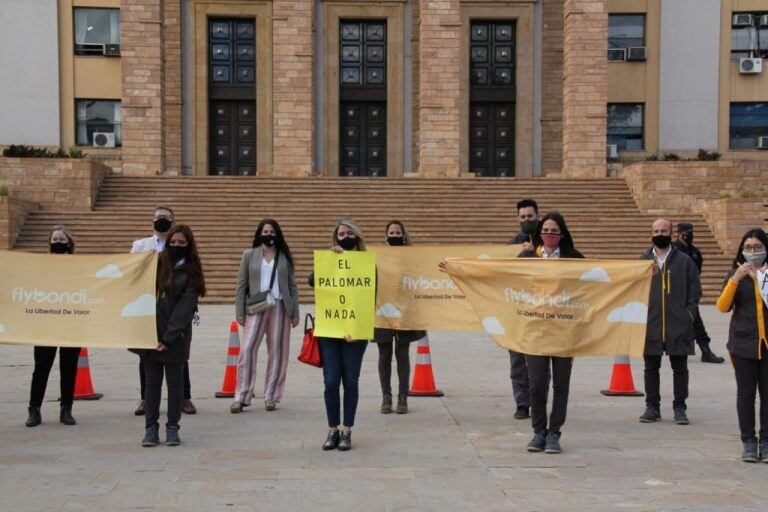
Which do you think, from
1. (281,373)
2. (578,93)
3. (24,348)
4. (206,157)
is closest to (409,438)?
(281,373)

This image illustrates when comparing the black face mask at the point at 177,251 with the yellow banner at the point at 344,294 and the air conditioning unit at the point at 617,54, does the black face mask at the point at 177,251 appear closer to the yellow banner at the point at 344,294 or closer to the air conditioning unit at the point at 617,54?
the yellow banner at the point at 344,294

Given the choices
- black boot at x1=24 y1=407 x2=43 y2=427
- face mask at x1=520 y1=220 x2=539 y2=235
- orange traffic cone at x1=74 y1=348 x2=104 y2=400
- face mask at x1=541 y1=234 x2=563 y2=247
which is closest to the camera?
face mask at x1=541 y1=234 x2=563 y2=247

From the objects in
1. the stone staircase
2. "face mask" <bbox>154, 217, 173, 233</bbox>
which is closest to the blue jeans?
"face mask" <bbox>154, 217, 173, 233</bbox>

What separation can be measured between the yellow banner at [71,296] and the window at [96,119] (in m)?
28.0

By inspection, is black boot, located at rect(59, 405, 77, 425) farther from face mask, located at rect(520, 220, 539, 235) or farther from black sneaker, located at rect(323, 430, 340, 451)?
face mask, located at rect(520, 220, 539, 235)

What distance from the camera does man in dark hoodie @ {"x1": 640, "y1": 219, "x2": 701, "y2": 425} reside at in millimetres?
8172

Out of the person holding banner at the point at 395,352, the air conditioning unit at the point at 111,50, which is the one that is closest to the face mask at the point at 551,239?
the person holding banner at the point at 395,352

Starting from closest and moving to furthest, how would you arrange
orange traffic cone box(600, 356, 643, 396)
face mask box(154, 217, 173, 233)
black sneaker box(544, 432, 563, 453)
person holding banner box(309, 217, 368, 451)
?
black sneaker box(544, 432, 563, 453) < person holding banner box(309, 217, 368, 451) < face mask box(154, 217, 173, 233) < orange traffic cone box(600, 356, 643, 396)

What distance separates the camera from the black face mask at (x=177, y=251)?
754 cm

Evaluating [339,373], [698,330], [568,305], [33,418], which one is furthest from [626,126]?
[33,418]

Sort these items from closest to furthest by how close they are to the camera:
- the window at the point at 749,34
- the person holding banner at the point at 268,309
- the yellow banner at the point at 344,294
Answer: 1. the yellow banner at the point at 344,294
2. the person holding banner at the point at 268,309
3. the window at the point at 749,34

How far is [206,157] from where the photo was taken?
114 feet

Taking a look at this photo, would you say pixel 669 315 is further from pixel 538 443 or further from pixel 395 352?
pixel 395 352

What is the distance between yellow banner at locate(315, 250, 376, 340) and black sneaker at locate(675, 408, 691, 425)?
10.2 ft
